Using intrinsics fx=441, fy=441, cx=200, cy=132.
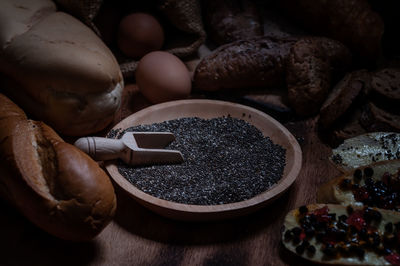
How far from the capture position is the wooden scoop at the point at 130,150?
4.54 ft

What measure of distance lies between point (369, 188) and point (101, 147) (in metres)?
0.83

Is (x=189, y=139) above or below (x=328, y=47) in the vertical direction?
below

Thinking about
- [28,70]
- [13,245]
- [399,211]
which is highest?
[28,70]

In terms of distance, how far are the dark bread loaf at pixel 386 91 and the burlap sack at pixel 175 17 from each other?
0.81 meters

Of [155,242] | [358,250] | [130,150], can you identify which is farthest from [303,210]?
[130,150]

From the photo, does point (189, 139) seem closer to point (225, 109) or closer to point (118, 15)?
point (225, 109)

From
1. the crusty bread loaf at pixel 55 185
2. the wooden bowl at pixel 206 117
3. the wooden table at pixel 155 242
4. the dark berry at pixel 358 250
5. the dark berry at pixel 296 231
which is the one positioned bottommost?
the wooden table at pixel 155 242

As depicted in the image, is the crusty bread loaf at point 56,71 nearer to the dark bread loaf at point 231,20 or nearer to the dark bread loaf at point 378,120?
the dark bread loaf at point 231,20

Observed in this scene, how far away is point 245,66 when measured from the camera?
6.24 feet

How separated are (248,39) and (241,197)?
91cm

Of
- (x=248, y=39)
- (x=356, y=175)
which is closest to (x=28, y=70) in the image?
(x=248, y=39)

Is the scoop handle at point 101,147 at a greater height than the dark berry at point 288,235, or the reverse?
the scoop handle at point 101,147

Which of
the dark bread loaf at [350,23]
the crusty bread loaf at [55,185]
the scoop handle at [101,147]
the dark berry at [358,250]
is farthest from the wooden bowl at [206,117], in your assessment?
the dark bread loaf at [350,23]

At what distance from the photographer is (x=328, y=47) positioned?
1.90m
